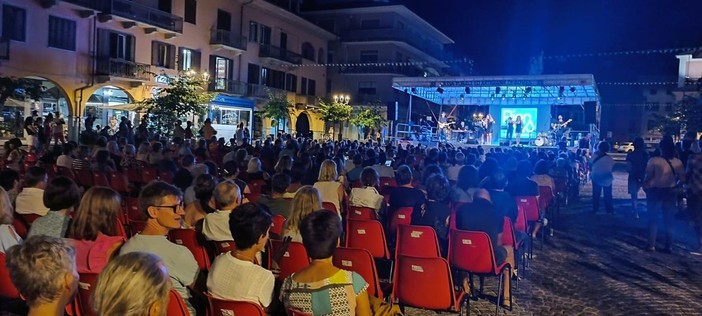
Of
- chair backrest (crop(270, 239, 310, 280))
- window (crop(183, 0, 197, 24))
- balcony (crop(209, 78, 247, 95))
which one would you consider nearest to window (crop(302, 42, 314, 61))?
balcony (crop(209, 78, 247, 95))

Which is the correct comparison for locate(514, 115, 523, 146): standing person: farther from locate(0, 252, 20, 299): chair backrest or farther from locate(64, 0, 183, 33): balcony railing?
locate(0, 252, 20, 299): chair backrest

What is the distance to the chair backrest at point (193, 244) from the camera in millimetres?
4504

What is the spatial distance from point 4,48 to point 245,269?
2173 centimetres

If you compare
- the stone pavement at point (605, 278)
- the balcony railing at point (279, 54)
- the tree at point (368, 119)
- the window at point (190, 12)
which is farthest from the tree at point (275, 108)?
the stone pavement at point (605, 278)

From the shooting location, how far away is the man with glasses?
3475 millimetres

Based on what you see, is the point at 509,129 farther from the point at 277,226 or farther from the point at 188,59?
the point at 277,226

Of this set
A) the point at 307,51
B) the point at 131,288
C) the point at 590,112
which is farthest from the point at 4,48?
the point at 590,112

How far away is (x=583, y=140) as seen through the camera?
23641mm

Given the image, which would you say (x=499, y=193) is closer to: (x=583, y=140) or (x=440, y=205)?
(x=440, y=205)

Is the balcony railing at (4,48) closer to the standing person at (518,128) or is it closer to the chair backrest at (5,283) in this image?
the chair backrest at (5,283)

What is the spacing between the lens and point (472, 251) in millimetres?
4961

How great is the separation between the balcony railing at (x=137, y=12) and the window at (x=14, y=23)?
83.1 inches

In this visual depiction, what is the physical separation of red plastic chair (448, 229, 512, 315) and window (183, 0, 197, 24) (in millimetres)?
27215

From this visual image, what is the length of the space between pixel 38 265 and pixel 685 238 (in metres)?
9.94
